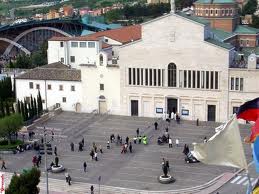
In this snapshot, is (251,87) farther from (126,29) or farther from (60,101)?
(126,29)

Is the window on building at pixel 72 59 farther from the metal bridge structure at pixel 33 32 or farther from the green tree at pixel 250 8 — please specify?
the green tree at pixel 250 8

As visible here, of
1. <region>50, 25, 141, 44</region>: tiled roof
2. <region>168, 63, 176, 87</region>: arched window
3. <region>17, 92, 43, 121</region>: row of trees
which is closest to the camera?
<region>17, 92, 43, 121</region>: row of trees

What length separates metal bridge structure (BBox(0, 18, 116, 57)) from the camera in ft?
394

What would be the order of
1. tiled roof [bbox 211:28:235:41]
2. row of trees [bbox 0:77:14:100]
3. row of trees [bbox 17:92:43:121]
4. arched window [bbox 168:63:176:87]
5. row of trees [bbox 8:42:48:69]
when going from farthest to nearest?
row of trees [bbox 8:42:48:69]
tiled roof [bbox 211:28:235:41]
row of trees [bbox 0:77:14:100]
arched window [bbox 168:63:176:87]
row of trees [bbox 17:92:43:121]

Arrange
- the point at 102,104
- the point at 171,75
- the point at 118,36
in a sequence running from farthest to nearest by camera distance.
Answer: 1. the point at 118,36
2. the point at 102,104
3. the point at 171,75

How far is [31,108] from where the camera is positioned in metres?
61.0

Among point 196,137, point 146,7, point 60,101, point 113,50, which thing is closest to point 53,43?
point 113,50

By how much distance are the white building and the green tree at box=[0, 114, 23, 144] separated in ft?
44.9

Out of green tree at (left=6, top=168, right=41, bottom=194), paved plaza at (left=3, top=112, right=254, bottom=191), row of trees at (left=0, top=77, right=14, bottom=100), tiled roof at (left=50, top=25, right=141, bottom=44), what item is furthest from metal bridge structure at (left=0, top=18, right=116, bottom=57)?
green tree at (left=6, top=168, right=41, bottom=194)

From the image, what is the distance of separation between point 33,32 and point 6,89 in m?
52.6

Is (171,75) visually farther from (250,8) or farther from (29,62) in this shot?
(250,8)

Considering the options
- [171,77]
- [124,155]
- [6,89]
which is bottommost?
[124,155]

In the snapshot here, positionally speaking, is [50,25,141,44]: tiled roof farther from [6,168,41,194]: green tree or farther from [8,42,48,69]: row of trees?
[6,168,41,194]: green tree

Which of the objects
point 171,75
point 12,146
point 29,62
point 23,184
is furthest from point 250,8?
point 23,184
